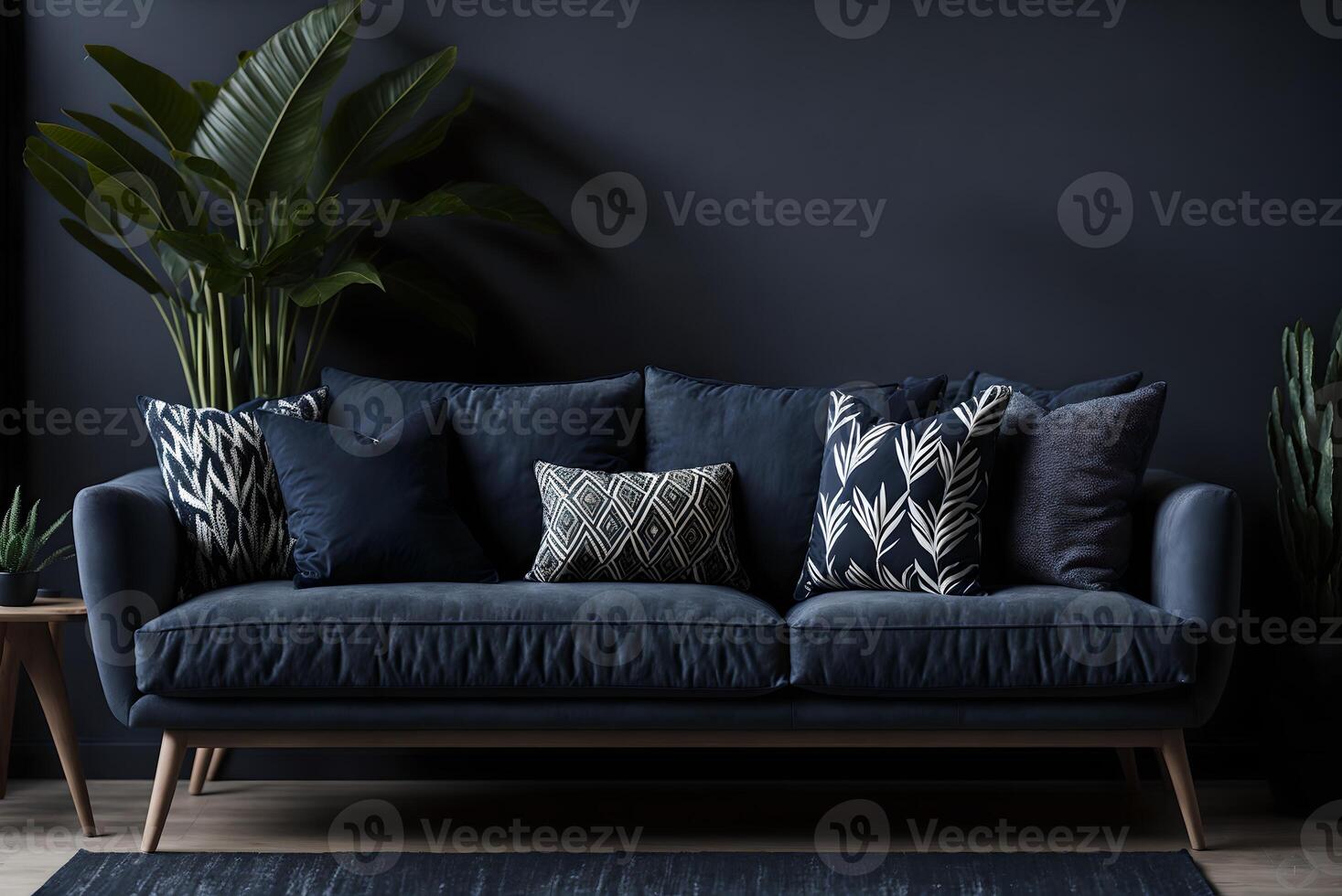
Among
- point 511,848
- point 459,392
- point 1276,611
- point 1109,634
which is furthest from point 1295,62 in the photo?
point 511,848

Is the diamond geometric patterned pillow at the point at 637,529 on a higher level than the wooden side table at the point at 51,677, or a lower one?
higher

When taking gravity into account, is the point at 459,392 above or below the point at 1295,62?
below

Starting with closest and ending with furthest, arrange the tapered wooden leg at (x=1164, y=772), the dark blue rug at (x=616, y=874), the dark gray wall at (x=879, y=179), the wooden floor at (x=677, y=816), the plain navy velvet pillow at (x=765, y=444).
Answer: the dark blue rug at (x=616, y=874) → the wooden floor at (x=677, y=816) → the plain navy velvet pillow at (x=765, y=444) → the tapered wooden leg at (x=1164, y=772) → the dark gray wall at (x=879, y=179)

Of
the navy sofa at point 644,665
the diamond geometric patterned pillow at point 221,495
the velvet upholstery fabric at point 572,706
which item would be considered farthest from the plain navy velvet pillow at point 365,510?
the velvet upholstery fabric at point 572,706

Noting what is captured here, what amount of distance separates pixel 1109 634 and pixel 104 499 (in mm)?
1962

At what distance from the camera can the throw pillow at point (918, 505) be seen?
2.60 m

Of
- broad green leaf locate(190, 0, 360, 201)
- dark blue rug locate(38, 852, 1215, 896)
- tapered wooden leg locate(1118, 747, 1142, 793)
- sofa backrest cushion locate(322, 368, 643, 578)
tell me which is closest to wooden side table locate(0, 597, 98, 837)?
dark blue rug locate(38, 852, 1215, 896)

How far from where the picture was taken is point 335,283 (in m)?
2.78

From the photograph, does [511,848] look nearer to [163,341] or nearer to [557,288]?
[557,288]

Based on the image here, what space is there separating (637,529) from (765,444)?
0.40 metres

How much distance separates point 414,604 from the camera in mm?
2412

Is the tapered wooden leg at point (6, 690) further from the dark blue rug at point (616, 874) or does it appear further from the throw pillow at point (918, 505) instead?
the throw pillow at point (918, 505)

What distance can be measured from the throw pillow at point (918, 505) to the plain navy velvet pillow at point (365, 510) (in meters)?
0.80

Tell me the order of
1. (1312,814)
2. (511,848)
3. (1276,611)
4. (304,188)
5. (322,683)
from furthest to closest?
(1276,611), (304,188), (1312,814), (511,848), (322,683)
